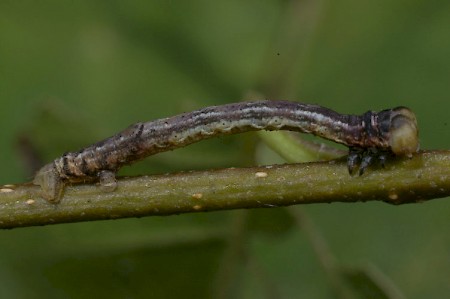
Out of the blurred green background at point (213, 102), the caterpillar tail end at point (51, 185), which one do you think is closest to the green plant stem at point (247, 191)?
the caterpillar tail end at point (51, 185)

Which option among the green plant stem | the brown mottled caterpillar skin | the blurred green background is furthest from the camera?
the blurred green background

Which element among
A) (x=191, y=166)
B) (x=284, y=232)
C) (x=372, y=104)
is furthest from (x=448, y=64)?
(x=191, y=166)

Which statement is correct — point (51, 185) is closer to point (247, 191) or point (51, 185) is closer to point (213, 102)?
point (247, 191)

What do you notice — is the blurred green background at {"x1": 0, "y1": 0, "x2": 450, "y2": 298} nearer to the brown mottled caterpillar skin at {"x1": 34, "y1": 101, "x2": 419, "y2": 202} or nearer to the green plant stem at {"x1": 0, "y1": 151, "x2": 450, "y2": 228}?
the brown mottled caterpillar skin at {"x1": 34, "y1": 101, "x2": 419, "y2": 202}

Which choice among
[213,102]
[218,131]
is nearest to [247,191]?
[218,131]

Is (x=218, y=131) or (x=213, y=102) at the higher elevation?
(x=213, y=102)

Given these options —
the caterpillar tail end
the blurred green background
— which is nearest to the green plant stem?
the caterpillar tail end

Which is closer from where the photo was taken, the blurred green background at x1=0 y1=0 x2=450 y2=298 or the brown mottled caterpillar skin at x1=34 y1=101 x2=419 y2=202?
the brown mottled caterpillar skin at x1=34 y1=101 x2=419 y2=202
